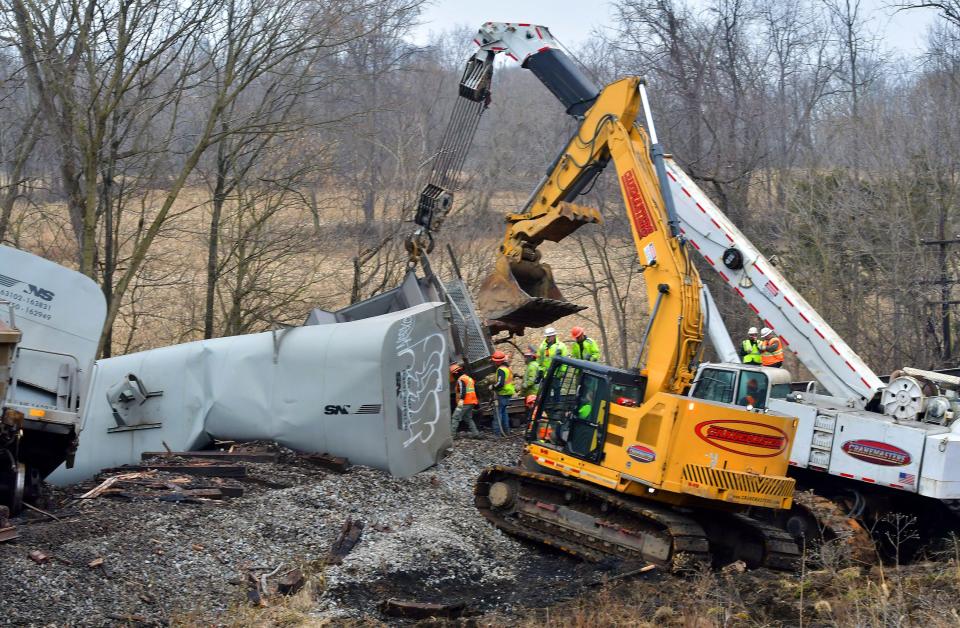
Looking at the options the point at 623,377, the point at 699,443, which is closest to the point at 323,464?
the point at 623,377

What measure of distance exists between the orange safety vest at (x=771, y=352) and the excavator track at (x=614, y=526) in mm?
5953

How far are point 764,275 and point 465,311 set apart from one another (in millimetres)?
5073

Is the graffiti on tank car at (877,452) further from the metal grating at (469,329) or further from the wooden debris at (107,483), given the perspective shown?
the wooden debris at (107,483)

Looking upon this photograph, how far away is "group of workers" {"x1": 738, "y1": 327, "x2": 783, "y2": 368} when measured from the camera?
1658 centimetres

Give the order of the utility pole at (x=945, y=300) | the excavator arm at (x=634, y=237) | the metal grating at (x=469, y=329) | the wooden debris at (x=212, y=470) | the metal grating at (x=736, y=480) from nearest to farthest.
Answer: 1. the metal grating at (x=736, y=480)
2. the excavator arm at (x=634, y=237)
3. the wooden debris at (x=212, y=470)
4. the metal grating at (x=469, y=329)
5. the utility pole at (x=945, y=300)

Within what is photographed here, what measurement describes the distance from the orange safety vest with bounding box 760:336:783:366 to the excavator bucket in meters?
3.80

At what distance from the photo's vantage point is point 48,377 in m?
10.6

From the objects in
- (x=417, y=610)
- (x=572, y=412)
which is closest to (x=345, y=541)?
(x=417, y=610)

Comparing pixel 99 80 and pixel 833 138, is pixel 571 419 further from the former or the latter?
pixel 833 138

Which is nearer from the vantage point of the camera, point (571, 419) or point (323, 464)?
point (571, 419)

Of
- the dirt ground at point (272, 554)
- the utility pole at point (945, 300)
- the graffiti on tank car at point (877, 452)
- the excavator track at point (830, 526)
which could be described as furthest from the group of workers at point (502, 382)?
the utility pole at point (945, 300)

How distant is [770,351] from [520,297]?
5.36 metres

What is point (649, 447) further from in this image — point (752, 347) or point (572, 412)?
point (752, 347)

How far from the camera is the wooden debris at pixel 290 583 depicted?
8.71 metres
